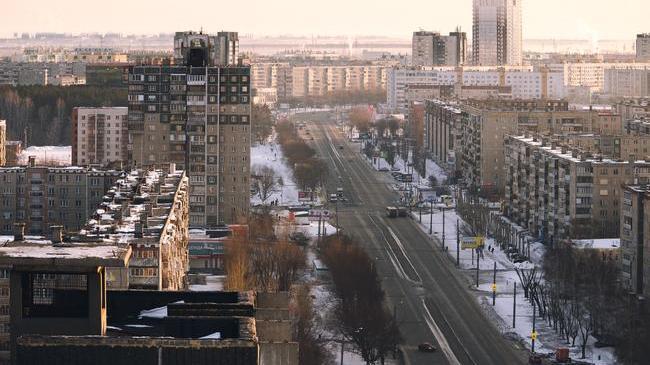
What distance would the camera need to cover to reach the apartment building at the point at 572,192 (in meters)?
27.7

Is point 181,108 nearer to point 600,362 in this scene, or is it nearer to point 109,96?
point 600,362

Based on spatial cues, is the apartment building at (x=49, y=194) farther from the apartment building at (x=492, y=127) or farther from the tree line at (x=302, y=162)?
the apartment building at (x=492, y=127)

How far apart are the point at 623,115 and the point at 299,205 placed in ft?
43.1

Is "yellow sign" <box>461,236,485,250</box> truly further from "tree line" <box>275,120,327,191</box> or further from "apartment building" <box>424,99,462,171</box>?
"apartment building" <box>424,99,462,171</box>

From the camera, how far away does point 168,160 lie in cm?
2941

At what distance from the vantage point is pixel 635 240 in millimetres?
23156

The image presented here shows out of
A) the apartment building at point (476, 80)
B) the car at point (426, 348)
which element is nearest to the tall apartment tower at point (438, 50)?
the apartment building at point (476, 80)

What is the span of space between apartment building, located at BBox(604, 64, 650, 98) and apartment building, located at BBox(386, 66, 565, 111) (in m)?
2.86

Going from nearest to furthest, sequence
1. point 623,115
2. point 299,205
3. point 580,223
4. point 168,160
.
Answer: point 580,223 → point 168,160 → point 299,205 → point 623,115

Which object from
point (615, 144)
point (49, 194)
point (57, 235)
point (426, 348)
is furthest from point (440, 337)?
point (615, 144)

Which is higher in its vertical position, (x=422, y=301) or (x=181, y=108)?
(x=181, y=108)

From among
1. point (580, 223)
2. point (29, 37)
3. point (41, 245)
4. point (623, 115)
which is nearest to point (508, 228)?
point (580, 223)

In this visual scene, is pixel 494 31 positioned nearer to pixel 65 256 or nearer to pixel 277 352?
pixel 277 352

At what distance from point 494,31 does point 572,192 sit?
2706 inches
